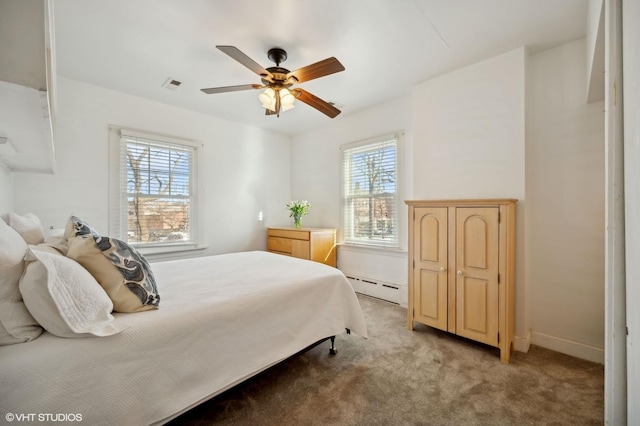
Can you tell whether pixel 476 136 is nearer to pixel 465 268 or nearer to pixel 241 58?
pixel 465 268

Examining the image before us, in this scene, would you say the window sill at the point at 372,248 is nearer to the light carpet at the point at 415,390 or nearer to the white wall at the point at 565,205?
the light carpet at the point at 415,390

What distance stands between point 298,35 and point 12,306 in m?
2.32

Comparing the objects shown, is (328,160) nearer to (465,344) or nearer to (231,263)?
(231,263)

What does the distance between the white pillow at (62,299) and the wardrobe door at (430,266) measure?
7.70 ft

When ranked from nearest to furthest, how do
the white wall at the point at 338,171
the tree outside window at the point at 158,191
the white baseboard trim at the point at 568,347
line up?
the white baseboard trim at the point at 568,347 < the tree outside window at the point at 158,191 < the white wall at the point at 338,171

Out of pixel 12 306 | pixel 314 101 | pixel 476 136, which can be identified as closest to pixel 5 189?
pixel 12 306

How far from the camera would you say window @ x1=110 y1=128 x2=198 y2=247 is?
3162 millimetres

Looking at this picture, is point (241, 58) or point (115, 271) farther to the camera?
point (241, 58)

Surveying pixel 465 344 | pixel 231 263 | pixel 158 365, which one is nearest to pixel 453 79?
pixel 465 344

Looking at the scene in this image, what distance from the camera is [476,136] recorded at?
2.54m

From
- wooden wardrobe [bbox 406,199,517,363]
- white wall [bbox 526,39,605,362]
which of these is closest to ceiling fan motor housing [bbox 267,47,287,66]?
wooden wardrobe [bbox 406,199,517,363]

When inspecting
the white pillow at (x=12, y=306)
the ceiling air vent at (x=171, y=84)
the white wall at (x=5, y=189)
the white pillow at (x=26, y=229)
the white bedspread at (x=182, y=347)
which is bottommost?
the white bedspread at (x=182, y=347)

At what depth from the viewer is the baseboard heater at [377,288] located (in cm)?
343

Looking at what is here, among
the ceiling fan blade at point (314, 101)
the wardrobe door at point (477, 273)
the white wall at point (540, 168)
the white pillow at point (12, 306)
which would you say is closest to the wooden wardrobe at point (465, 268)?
the wardrobe door at point (477, 273)
